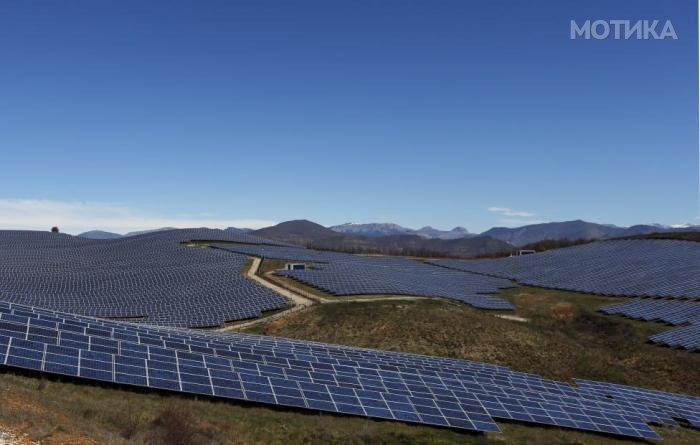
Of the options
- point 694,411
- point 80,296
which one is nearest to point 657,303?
point 694,411

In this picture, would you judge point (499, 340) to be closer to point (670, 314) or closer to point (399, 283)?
point (399, 283)

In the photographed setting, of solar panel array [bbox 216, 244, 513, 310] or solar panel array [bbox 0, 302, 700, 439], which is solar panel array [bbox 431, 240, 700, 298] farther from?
solar panel array [bbox 0, 302, 700, 439]

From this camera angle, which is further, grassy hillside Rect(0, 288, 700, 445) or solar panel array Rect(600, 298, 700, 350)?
solar panel array Rect(600, 298, 700, 350)

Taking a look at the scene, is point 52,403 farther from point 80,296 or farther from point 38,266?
point 38,266

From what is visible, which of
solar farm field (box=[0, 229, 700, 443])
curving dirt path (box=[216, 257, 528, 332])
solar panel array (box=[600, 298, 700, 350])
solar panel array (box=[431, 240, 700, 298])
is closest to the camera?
solar farm field (box=[0, 229, 700, 443])

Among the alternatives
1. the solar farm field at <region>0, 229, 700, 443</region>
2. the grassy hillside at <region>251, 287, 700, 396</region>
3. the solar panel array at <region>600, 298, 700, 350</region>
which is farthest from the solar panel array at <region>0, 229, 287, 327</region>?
the solar panel array at <region>600, 298, 700, 350</region>

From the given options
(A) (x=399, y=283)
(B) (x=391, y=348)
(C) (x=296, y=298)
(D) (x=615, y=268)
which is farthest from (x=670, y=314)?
(C) (x=296, y=298)
